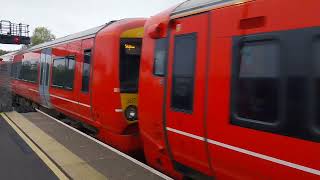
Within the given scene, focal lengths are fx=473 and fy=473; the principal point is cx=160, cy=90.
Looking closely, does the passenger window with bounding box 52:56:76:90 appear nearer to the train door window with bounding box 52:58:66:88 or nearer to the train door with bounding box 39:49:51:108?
the train door window with bounding box 52:58:66:88

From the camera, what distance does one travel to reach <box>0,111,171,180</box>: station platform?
24.0 feet

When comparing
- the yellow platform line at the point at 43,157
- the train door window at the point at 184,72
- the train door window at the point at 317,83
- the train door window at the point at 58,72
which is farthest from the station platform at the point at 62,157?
the train door window at the point at 317,83

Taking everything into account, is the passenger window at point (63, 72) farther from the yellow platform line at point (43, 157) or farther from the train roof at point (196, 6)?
the train roof at point (196, 6)

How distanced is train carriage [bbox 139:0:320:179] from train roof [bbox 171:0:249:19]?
0.05 ft

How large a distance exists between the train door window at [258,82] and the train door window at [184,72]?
0.93 metres

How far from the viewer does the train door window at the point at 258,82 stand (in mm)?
4480

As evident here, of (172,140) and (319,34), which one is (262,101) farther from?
(172,140)

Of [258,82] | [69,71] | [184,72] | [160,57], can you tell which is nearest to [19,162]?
[160,57]

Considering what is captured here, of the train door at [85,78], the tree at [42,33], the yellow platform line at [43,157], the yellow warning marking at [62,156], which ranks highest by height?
the tree at [42,33]

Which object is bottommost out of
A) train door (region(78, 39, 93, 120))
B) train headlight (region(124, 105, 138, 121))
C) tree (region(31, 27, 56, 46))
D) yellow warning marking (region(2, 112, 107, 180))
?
yellow warning marking (region(2, 112, 107, 180))

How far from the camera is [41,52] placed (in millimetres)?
17078

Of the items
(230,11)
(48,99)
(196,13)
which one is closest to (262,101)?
(230,11)

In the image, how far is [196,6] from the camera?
5.88 meters

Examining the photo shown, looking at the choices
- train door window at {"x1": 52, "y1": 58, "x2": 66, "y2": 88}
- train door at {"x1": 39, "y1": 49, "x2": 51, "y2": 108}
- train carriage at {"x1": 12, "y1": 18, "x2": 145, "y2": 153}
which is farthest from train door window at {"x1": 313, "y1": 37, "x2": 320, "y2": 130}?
train door at {"x1": 39, "y1": 49, "x2": 51, "y2": 108}
